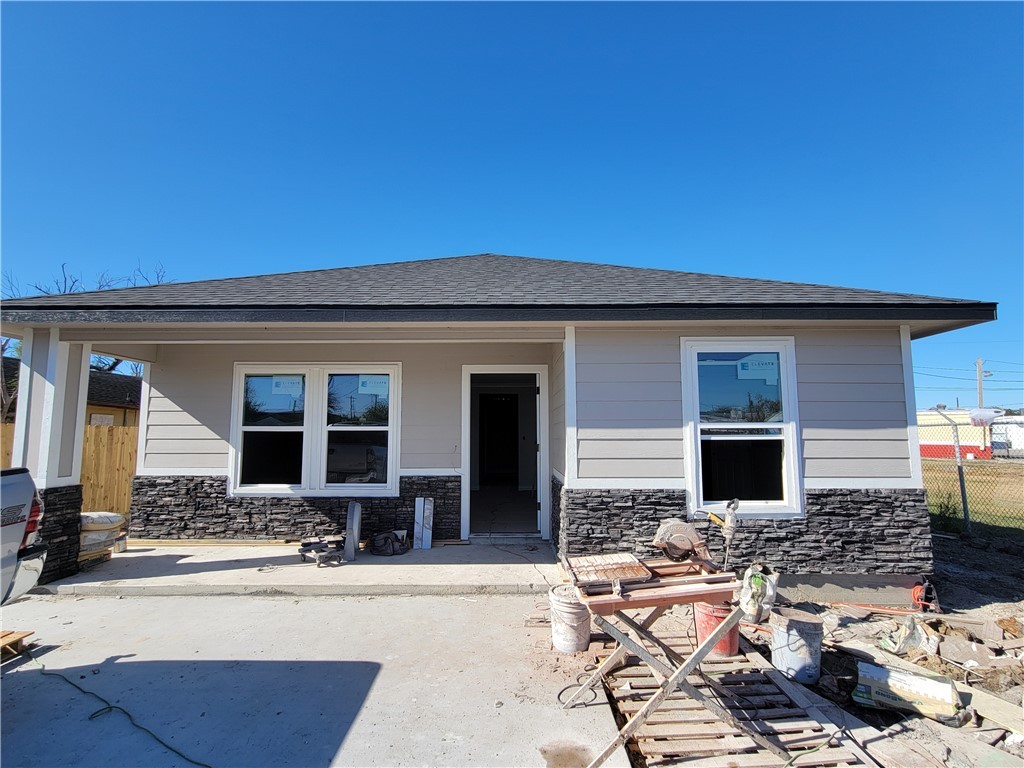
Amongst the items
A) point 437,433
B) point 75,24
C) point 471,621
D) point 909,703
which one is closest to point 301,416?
point 437,433

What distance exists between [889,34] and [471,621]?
8.13 meters

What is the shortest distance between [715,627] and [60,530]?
610cm

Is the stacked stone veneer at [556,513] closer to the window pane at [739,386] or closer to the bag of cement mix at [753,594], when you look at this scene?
the window pane at [739,386]

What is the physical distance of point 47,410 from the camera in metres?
4.58

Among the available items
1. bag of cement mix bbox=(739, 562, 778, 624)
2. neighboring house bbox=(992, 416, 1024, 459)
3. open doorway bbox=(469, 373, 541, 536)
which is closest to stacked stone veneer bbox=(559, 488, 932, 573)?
bag of cement mix bbox=(739, 562, 778, 624)

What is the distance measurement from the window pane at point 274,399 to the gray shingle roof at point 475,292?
1.31 metres

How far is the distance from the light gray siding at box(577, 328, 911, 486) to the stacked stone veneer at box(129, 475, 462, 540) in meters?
2.65

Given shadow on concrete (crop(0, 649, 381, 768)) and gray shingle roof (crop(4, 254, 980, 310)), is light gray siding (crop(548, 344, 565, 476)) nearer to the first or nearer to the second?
gray shingle roof (crop(4, 254, 980, 310))

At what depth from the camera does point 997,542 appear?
21.1 ft

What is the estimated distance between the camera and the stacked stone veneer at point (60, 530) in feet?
14.5

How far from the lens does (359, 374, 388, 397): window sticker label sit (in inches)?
245

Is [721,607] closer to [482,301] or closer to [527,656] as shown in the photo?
[527,656]

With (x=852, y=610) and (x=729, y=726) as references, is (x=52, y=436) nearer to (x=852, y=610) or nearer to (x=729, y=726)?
(x=729, y=726)

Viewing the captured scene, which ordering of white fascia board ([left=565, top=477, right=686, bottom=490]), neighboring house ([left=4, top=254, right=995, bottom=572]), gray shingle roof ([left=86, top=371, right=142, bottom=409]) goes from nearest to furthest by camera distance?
1. neighboring house ([left=4, top=254, right=995, bottom=572])
2. white fascia board ([left=565, top=477, right=686, bottom=490])
3. gray shingle roof ([left=86, top=371, right=142, bottom=409])
